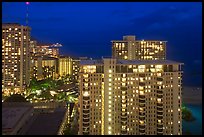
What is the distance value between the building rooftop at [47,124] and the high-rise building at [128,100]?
42 centimetres

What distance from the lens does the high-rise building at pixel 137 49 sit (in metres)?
9.80

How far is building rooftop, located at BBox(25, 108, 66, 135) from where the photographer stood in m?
4.03

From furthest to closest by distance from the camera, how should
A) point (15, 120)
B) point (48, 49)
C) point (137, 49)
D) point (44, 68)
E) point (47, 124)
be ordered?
point (48, 49) → point (44, 68) → point (137, 49) → point (47, 124) → point (15, 120)

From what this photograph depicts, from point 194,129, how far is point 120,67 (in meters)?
2.46

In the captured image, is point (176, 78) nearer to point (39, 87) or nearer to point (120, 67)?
point (120, 67)

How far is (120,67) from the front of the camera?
5.02m

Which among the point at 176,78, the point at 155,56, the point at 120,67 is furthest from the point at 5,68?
the point at 176,78

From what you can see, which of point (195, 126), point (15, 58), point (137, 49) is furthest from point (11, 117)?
point (137, 49)

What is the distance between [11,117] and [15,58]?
524 centimetres

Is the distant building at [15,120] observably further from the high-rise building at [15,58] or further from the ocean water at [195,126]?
the high-rise building at [15,58]

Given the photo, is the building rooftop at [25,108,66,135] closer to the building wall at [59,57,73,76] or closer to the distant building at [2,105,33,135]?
the distant building at [2,105,33,135]

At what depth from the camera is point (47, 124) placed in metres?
4.53

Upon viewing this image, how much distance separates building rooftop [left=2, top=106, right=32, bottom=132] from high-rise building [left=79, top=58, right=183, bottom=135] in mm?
848

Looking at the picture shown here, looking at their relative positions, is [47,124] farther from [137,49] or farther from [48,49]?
[48,49]
